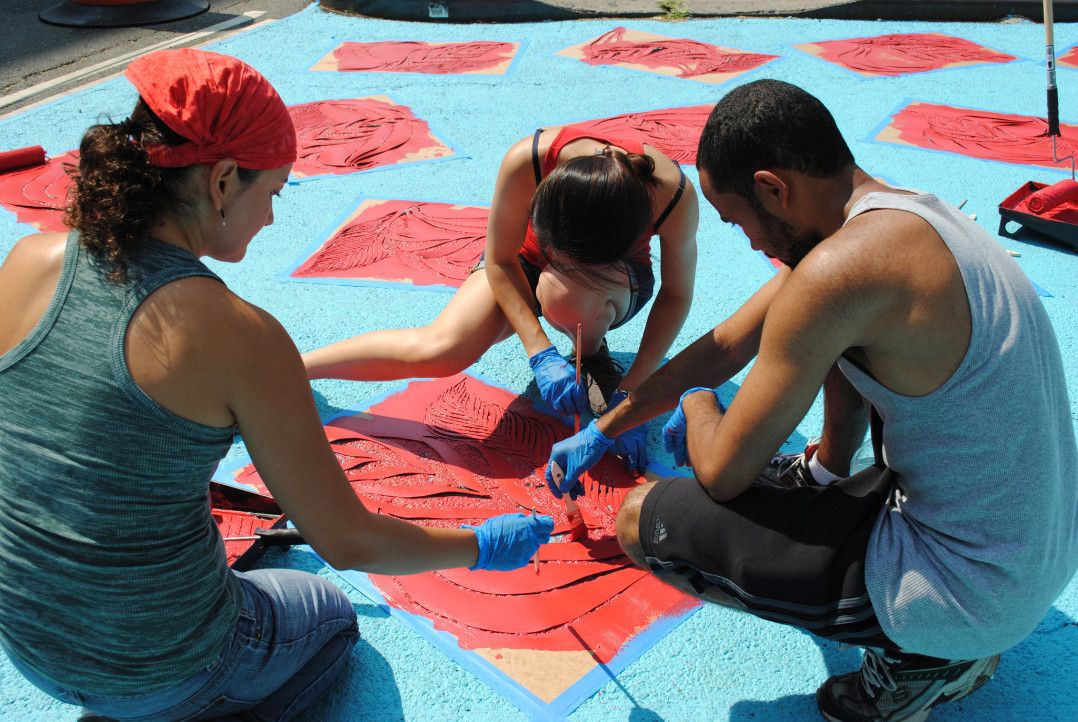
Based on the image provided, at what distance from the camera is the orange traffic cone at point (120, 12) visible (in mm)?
7930

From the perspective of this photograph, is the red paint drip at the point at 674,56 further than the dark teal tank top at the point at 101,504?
Yes

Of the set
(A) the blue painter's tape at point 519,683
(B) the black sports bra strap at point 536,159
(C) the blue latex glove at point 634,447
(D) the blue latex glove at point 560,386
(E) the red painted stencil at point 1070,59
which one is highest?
(B) the black sports bra strap at point 536,159

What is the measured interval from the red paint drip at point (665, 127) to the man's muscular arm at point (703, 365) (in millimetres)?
2502

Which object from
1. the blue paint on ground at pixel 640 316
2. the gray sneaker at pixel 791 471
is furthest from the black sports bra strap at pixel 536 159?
the gray sneaker at pixel 791 471

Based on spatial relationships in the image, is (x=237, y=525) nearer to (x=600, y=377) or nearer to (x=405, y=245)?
(x=600, y=377)

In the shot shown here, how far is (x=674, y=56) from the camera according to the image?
640 centimetres

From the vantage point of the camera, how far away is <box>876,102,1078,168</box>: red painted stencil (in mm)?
4773

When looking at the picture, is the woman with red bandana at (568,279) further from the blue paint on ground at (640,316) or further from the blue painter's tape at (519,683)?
the blue painter's tape at (519,683)

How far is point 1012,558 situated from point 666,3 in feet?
23.6

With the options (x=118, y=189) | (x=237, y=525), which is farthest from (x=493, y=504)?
(x=118, y=189)

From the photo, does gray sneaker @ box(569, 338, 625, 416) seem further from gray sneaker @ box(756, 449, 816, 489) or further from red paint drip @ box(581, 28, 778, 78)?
red paint drip @ box(581, 28, 778, 78)

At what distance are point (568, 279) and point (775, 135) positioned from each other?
1.20m

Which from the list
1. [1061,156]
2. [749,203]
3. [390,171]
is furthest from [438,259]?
[1061,156]

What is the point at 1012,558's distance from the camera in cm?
166
